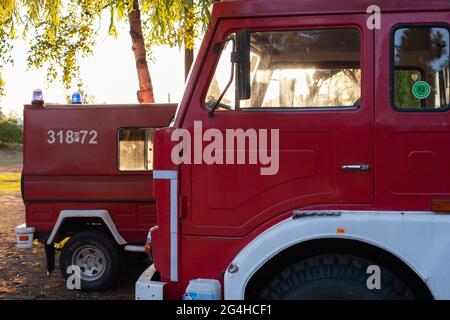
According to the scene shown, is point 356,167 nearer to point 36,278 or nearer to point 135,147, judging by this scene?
point 135,147

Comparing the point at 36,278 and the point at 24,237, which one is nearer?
the point at 24,237

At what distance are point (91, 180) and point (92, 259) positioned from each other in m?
1.02

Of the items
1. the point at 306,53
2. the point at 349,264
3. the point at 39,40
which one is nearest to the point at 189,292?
the point at 349,264

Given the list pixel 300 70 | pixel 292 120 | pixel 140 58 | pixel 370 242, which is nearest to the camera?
pixel 370 242

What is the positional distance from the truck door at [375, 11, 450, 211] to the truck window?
203 millimetres

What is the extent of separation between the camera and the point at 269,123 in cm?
383

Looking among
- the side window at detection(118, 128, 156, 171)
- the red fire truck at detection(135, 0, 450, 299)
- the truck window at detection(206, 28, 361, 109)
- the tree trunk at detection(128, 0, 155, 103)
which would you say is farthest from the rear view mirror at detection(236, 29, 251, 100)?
the tree trunk at detection(128, 0, 155, 103)

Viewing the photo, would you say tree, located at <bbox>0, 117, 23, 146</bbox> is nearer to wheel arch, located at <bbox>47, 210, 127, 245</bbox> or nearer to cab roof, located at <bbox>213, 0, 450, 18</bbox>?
wheel arch, located at <bbox>47, 210, 127, 245</bbox>

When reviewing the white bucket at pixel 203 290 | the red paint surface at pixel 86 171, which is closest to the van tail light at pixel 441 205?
the white bucket at pixel 203 290

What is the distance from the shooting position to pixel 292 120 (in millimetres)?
3812

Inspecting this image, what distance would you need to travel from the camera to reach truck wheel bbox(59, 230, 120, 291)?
289 inches

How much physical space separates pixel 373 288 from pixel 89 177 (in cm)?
463

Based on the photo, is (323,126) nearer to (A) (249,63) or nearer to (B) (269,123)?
(B) (269,123)

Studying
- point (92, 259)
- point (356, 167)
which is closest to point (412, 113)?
point (356, 167)
